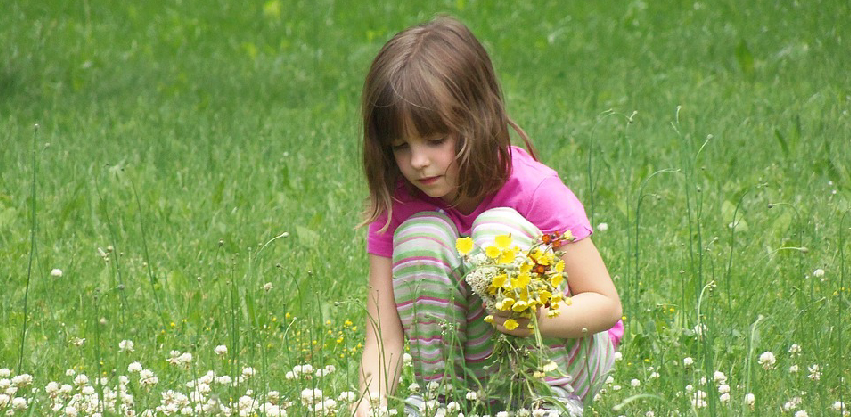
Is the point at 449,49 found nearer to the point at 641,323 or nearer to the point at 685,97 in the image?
the point at 641,323

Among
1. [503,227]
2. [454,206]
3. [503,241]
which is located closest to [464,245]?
[503,241]

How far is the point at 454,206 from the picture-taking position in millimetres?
2619

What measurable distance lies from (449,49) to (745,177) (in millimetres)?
2453

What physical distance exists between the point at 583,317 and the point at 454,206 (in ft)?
1.40

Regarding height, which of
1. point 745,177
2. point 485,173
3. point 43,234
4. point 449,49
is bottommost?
point 745,177

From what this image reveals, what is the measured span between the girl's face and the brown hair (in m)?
0.02

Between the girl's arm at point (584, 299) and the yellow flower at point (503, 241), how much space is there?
0.27m

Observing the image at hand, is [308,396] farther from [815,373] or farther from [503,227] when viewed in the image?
[815,373]

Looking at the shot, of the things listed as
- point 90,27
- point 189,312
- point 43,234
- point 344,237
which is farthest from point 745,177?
point 90,27

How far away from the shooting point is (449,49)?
249cm

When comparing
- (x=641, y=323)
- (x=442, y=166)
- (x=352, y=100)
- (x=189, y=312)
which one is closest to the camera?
(x=442, y=166)

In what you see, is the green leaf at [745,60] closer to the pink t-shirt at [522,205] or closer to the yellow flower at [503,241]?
the pink t-shirt at [522,205]

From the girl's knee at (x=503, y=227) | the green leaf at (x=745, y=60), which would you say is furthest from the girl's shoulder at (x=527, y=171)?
the green leaf at (x=745, y=60)

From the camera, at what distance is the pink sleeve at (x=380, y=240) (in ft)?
8.78
